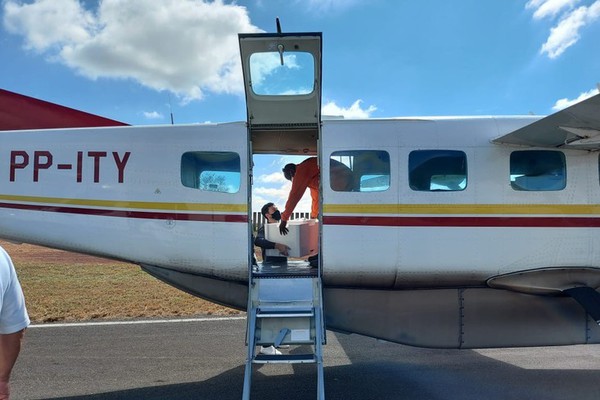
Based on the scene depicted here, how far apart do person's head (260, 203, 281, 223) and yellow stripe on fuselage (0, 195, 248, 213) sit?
1860 millimetres

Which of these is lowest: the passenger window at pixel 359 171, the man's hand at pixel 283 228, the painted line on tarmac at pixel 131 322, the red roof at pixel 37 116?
the painted line on tarmac at pixel 131 322

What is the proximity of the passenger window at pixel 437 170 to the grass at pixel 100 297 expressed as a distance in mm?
5382

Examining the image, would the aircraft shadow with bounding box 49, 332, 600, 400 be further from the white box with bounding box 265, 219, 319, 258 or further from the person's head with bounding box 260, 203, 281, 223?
the person's head with bounding box 260, 203, 281, 223

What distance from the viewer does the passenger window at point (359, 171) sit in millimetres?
4926

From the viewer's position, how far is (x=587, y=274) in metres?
5.02

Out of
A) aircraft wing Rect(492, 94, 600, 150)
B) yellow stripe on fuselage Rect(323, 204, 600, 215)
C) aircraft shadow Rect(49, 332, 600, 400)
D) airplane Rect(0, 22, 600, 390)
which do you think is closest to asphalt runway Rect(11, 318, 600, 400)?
aircraft shadow Rect(49, 332, 600, 400)

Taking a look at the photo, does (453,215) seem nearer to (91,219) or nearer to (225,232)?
(225,232)

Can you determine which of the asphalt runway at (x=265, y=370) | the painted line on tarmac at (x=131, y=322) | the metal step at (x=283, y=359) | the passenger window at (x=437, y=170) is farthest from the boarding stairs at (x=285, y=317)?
the painted line on tarmac at (x=131, y=322)

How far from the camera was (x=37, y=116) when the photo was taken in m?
5.51

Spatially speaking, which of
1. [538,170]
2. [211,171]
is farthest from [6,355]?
Result: [538,170]

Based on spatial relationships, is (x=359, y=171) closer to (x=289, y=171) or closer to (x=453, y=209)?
(x=453, y=209)

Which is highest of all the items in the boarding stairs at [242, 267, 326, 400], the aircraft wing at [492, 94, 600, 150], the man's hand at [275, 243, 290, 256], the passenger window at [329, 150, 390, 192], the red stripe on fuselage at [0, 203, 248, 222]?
the aircraft wing at [492, 94, 600, 150]

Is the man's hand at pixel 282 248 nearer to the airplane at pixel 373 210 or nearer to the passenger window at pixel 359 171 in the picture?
the airplane at pixel 373 210

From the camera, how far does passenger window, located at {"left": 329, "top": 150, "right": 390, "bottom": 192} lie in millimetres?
4926
